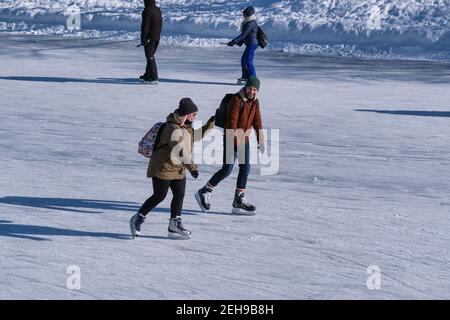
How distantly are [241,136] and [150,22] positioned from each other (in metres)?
9.97

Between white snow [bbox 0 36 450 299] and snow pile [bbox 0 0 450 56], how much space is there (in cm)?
588

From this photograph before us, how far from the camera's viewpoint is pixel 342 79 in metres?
20.3

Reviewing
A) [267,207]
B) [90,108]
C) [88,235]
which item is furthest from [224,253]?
[90,108]

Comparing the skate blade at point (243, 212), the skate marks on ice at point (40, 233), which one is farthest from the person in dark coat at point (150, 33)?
the skate marks on ice at point (40, 233)

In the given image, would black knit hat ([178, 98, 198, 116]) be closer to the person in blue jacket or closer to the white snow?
the white snow

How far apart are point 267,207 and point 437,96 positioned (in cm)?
875

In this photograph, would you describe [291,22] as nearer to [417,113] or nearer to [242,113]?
[417,113]

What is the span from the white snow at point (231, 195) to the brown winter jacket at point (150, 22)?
0.88m

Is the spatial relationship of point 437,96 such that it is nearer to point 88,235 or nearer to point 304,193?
point 304,193

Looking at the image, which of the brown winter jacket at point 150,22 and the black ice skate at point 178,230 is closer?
the black ice skate at point 178,230

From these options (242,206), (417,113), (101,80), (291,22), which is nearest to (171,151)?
(242,206)

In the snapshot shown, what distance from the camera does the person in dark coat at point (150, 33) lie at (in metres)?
18.9

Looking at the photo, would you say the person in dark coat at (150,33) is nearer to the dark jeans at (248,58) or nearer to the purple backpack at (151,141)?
the dark jeans at (248,58)

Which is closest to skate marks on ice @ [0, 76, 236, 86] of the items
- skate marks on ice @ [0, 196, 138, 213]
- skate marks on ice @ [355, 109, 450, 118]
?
skate marks on ice @ [355, 109, 450, 118]
